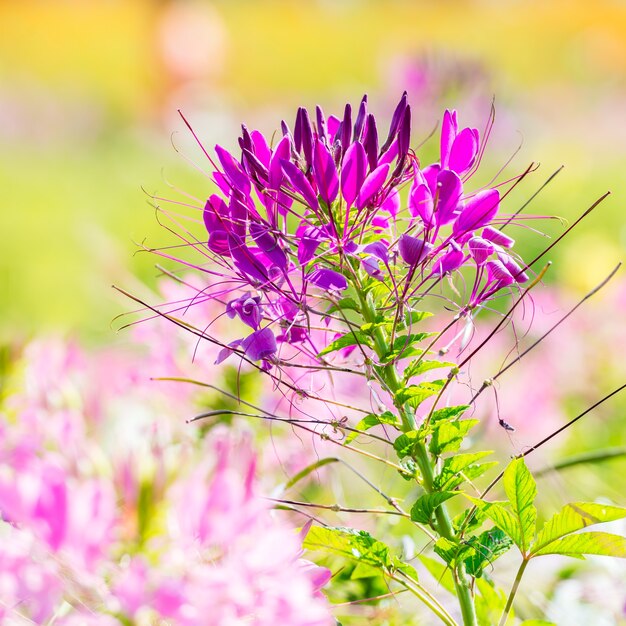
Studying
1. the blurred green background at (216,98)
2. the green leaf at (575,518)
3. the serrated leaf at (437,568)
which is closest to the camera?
the green leaf at (575,518)

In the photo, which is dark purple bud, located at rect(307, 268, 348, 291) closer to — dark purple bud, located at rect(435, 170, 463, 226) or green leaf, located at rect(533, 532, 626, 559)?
dark purple bud, located at rect(435, 170, 463, 226)

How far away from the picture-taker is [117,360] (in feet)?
3.84

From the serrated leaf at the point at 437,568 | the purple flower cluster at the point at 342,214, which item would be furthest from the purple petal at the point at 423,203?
the serrated leaf at the point at 437,568

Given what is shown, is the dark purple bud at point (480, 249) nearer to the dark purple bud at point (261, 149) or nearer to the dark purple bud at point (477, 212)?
the dark purple bud at point (477, 212)

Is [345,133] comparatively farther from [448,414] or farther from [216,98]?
[216,98]

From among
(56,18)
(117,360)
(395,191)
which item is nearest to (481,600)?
(395,191)

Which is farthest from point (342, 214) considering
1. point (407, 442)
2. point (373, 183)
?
point (407, 442)

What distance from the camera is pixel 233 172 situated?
0.49 meters

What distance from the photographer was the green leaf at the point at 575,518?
1.39 ft

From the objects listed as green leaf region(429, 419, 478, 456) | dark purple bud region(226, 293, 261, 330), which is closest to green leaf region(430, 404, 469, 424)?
green leaf region(429, 419, 478, 456)

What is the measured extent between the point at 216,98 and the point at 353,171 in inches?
290

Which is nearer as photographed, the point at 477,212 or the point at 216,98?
the point at 477,212

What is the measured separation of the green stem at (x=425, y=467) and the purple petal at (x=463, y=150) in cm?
9

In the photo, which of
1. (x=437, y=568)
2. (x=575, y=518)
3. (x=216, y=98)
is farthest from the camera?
(x=216, y=98)
